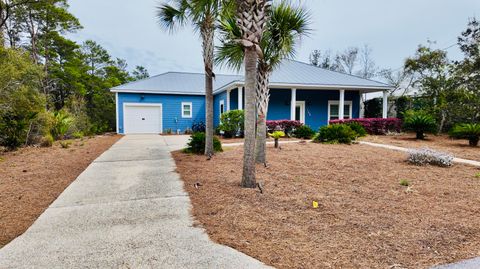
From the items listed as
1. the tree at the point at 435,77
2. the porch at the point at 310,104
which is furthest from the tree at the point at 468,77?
the porch at the point at 310,104

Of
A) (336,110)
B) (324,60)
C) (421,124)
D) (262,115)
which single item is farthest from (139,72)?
(262,115)

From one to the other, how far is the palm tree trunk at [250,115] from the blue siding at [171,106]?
15.1m

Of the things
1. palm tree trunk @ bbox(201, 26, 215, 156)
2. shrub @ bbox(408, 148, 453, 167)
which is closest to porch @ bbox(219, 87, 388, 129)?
palm tree trunk @ bbox(201, 26, 215, 156)

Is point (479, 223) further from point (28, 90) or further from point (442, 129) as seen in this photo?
point (442, 129)

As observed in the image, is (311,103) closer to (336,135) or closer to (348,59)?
(336,135)

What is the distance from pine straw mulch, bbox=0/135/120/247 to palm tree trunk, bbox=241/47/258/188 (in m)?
2.97

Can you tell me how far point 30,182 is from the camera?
4914 mm

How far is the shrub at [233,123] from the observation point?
42.7 ft

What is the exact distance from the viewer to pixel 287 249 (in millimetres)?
2492

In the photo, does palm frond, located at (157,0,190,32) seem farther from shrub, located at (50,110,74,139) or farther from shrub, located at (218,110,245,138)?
shrub, located at (50,110,74,139)

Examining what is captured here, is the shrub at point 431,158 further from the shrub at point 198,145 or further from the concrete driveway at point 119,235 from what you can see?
the concrete driveway at point 119,235

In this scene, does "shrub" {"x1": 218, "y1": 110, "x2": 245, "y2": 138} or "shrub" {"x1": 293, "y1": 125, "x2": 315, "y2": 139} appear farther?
"shrub" {"x1": 218, "y1": 110, "x2": 245, "y2": 138}

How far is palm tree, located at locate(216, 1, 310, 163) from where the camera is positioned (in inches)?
238

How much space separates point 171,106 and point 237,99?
5513 millimetres
